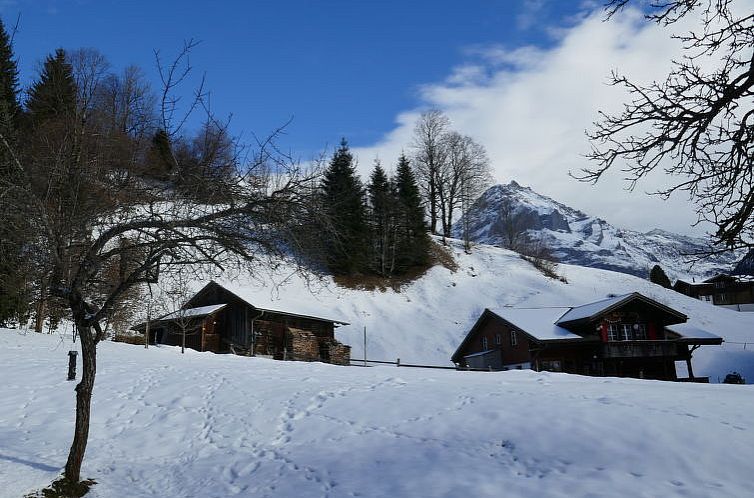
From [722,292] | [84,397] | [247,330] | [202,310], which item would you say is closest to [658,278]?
[722,292]

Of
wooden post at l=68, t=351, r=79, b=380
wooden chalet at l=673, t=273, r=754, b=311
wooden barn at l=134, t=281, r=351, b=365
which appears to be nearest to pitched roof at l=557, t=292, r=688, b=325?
wooden barn at l=134, t=281, r=351, b=365

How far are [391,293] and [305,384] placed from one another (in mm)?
33659

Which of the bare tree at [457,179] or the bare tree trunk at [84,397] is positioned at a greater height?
the bare tree at [457,179]

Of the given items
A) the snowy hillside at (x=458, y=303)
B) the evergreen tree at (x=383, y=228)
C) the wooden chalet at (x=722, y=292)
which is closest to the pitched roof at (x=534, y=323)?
the snowy hillside at (x=458, y=303)

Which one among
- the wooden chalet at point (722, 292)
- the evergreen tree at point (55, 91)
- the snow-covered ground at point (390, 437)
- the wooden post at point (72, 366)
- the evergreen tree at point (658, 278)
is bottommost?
the snow-covered ground at point (390, 437)

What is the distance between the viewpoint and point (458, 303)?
49656 millimetres

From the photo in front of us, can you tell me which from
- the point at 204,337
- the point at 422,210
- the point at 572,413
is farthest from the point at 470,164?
the point at 572,413

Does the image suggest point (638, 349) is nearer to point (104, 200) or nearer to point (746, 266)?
point (746, 266)

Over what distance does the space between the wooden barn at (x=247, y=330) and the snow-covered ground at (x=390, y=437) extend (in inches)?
764

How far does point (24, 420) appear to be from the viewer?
13.6 meters

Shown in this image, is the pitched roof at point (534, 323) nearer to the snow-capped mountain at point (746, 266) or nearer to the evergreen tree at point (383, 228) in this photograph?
the evergreen tree at point (383, 228)

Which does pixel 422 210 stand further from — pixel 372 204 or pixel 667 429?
pixel 667 429

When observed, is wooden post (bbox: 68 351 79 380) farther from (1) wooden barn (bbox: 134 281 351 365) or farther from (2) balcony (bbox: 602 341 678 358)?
(2) balcony (bbox: 602 341 678 358)

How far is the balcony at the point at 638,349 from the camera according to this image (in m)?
34.6
